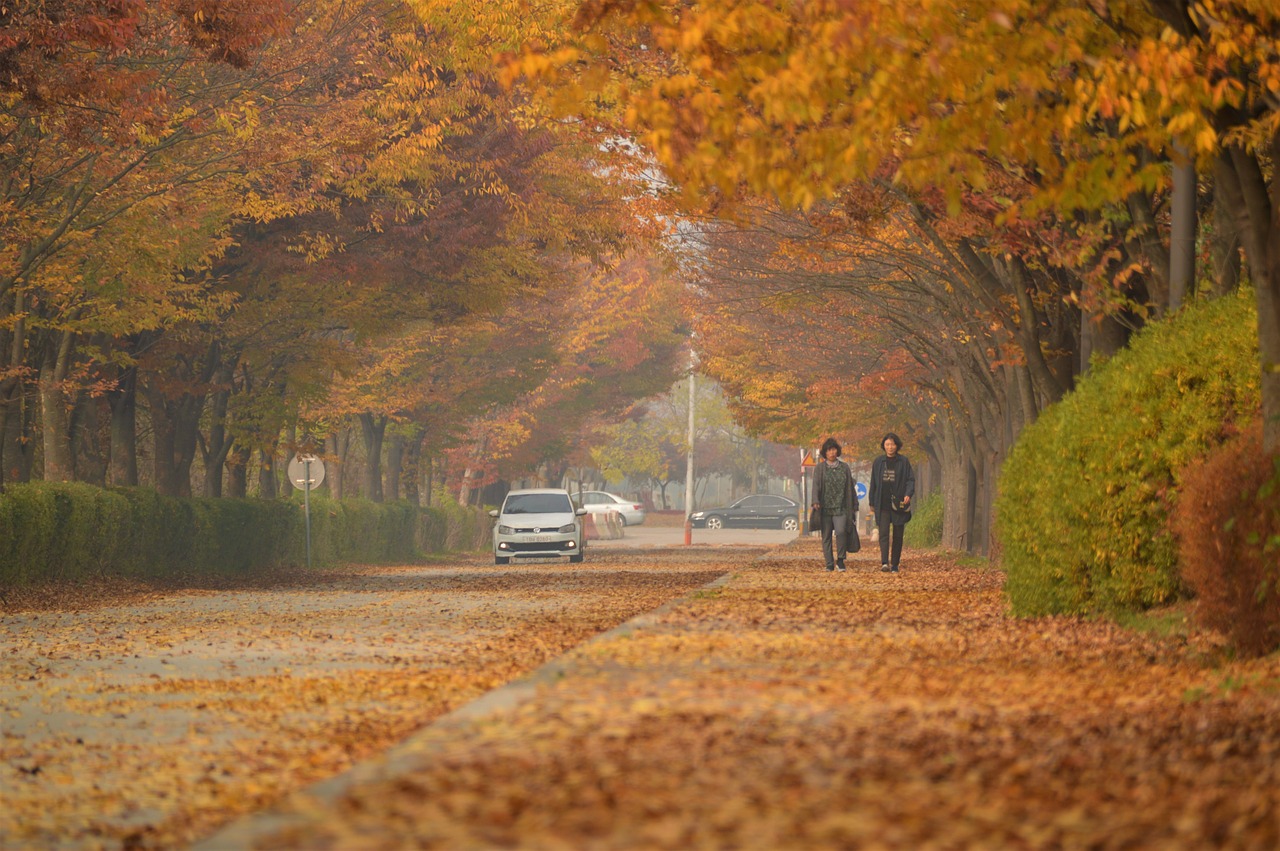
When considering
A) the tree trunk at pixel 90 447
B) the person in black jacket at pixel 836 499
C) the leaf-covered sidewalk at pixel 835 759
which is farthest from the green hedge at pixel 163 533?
the leaf-covered sidewalk at pixel 835 759

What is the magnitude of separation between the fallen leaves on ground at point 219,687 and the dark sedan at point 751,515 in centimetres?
5997

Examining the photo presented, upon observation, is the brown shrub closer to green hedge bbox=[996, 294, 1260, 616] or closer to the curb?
green hedge bbox=[996, 294, 1260, 616]

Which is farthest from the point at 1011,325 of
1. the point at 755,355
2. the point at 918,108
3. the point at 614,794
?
the point at 755,355

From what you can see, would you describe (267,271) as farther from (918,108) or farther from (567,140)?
(918,108)

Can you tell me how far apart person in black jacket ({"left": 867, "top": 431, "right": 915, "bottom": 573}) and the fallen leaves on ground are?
16.5ft

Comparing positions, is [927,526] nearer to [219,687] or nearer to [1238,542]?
[219,687]

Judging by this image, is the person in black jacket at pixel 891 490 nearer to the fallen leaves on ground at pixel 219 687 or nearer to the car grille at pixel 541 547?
the fallen leaves on ground at pixel 219 687

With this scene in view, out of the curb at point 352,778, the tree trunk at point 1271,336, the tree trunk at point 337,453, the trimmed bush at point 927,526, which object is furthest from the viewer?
the tree trunk at point 337,453

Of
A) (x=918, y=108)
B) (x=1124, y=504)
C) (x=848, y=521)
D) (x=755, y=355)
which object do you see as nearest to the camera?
(x=918, y=108)

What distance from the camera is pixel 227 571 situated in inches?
1190

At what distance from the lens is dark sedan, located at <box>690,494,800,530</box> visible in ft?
268

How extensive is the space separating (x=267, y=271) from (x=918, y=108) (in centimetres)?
2072

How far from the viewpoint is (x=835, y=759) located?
6156 mm

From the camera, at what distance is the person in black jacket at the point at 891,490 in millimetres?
25609
